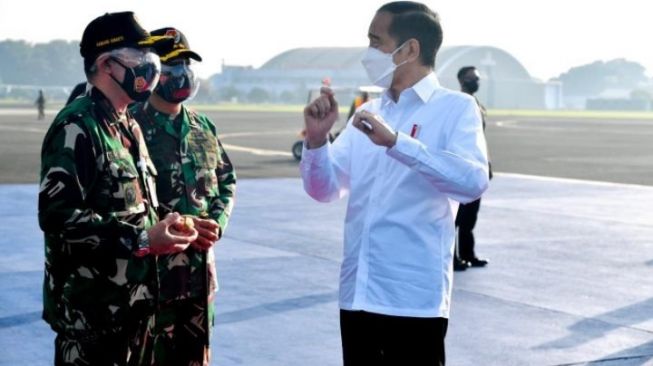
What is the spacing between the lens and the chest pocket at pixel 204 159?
4660 mm

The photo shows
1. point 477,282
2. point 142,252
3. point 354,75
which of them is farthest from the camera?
point 354,75

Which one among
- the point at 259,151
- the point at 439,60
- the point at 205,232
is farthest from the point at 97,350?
the point at 439,60

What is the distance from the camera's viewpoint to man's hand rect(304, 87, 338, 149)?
4.11m

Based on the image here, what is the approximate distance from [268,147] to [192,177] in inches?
1071

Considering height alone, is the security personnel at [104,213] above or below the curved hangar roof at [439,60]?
above

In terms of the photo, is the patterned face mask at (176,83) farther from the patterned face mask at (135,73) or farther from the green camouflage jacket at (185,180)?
the patterned face mask at (135,73)

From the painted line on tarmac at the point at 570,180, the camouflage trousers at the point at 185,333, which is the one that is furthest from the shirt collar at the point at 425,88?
the painted line on tarmac at the point at 570,180

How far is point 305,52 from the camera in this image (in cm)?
18525

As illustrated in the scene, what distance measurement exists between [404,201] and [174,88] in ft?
3.80

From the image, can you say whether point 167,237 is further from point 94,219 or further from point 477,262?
point 477,262

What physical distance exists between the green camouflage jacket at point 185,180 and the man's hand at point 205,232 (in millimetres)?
162

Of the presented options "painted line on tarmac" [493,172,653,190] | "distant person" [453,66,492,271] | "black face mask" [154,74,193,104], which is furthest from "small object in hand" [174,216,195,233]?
"painted line on tarmac" [493,172,653,190]

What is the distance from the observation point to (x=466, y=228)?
34.1 feet

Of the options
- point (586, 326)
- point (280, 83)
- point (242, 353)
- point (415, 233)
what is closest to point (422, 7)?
point (415, 233)
